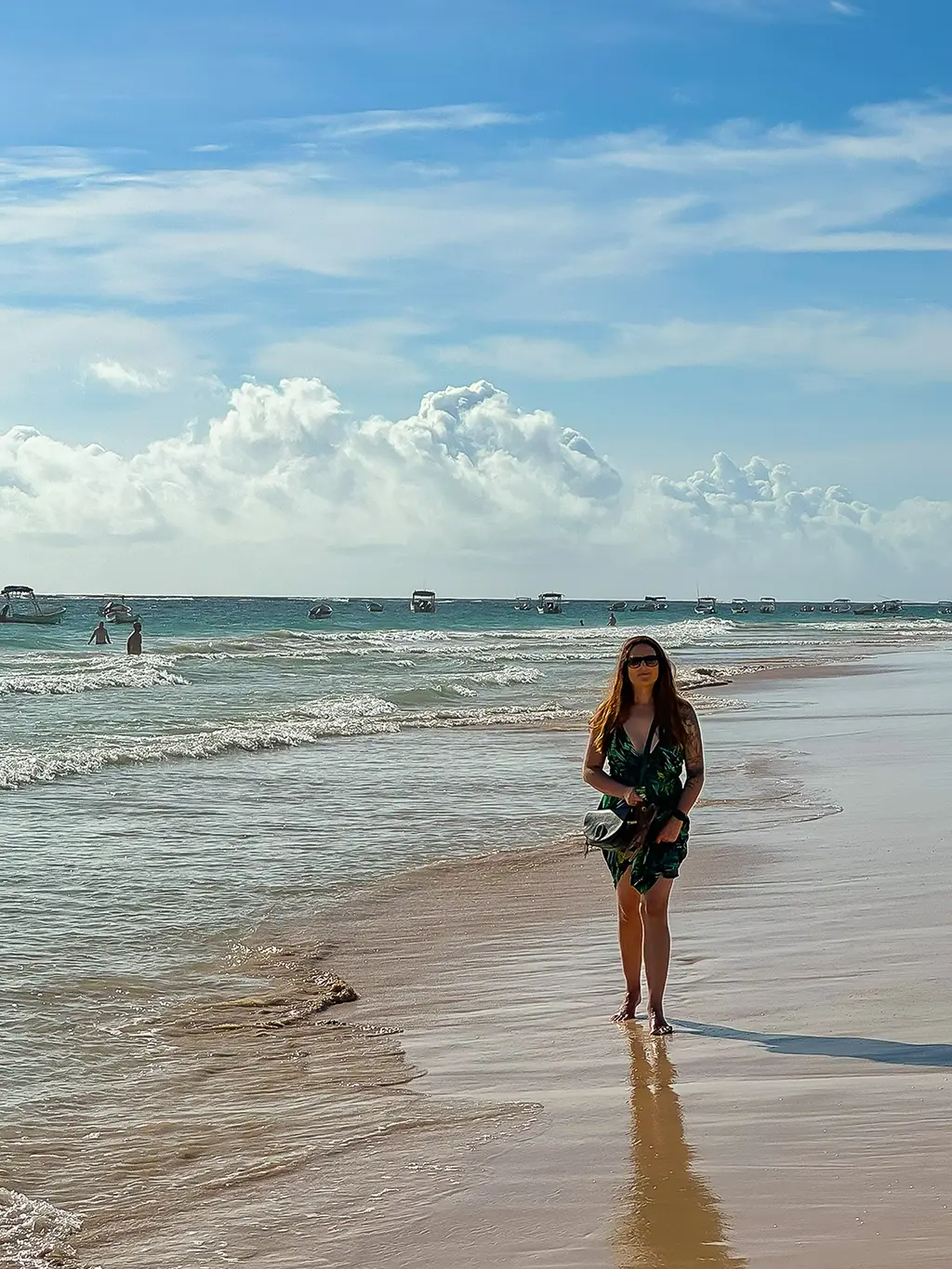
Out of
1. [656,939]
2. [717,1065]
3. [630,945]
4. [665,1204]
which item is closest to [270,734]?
[630,945]

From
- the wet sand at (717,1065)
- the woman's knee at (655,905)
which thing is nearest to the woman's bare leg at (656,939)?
the woman's knee at (655,905)

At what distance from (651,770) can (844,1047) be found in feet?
4.35

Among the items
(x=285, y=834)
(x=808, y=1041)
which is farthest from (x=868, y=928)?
(x=285, y=834)

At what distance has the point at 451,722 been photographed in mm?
23125

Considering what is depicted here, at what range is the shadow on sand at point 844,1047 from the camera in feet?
16.5

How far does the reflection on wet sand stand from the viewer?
3553 millimetres

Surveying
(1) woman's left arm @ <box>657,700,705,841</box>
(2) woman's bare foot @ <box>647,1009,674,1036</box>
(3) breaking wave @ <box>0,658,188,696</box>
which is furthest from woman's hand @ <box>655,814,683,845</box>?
(3) breaking wave @ <box>0,658,188,696</box>

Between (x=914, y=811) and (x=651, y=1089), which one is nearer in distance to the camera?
(x=651, y=1089)

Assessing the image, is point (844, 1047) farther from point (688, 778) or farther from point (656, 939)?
point (688, 778)

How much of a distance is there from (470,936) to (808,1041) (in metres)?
2.91

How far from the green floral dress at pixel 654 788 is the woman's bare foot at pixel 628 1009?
489 mm

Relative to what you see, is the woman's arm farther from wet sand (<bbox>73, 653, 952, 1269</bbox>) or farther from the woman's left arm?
wet sand (<bbox>73, 653, 952, 1269</bbox>)

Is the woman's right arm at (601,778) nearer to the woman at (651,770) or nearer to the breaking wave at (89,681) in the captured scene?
the woman at (651,770)

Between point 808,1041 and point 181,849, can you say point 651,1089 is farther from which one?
point 181,849
